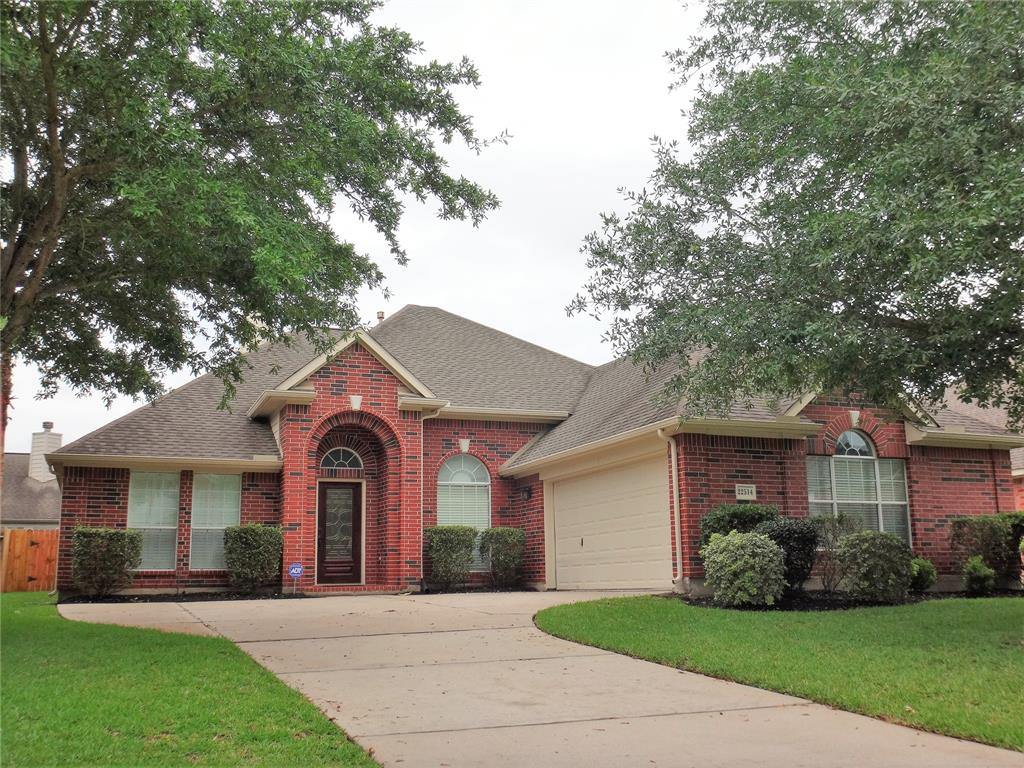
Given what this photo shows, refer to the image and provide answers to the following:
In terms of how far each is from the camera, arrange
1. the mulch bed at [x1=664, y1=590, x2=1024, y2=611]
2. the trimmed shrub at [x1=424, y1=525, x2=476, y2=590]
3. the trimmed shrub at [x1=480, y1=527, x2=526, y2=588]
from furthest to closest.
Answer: the trimmed shrub at [x1=480, y1=527, x2=526, y2=588]
the trimmed shrub at [x1=424, y1=525, x2=476, y2=590]
the mulch bed at [x1=664, y1=590, x2=1024, y2=611]

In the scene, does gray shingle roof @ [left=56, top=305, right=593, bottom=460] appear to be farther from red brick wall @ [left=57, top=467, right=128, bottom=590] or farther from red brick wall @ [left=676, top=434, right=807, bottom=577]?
red brick wall @ [left=676, top=434, right=807, bottom=577]

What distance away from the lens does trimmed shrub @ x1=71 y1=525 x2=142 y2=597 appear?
16.9m

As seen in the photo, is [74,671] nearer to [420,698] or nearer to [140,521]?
[420,698]

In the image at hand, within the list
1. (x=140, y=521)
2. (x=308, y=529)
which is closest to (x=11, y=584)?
(x=140, y=521)

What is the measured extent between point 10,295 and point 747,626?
8920 mm

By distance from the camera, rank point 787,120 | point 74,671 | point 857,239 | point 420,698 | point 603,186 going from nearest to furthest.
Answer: point 420,698
point 74,671
point 857,239
point 787,120
point 603,186

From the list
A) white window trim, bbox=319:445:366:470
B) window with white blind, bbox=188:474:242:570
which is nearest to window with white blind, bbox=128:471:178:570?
window with white blind, bbox=188:474:242:570

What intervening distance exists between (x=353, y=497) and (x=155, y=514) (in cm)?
407

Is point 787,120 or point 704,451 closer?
point 787,120

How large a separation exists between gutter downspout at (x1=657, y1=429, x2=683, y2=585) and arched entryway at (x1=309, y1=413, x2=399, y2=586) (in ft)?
20.5

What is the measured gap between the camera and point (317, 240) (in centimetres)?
915

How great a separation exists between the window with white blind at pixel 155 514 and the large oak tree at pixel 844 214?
1072 cm

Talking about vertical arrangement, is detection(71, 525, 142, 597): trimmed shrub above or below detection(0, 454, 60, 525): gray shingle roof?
below

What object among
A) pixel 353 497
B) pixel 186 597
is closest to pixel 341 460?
pixel 353 497
